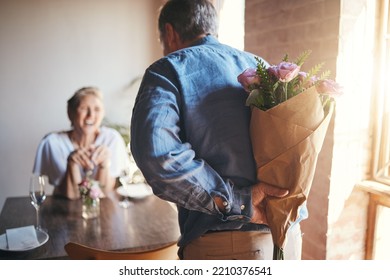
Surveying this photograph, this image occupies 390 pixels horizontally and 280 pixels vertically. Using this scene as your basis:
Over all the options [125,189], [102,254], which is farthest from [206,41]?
[125,189]

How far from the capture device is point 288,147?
864 mm

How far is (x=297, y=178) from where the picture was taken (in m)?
0.88

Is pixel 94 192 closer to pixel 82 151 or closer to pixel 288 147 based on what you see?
pixel 82 151

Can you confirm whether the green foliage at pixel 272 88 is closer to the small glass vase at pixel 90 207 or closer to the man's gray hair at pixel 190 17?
the man's gray hair at pixel 190 17

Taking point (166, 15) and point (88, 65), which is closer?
point (166, 15)

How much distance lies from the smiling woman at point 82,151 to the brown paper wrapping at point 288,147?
108 centimetres

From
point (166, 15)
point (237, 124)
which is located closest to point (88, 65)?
point (166, 15)

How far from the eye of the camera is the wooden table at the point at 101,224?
4.07ft

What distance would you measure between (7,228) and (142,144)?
87cm

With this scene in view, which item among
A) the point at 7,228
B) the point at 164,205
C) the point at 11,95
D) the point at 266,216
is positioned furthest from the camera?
the point at 11,95

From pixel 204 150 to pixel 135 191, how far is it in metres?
0.87

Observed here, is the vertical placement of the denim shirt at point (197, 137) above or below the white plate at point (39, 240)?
above

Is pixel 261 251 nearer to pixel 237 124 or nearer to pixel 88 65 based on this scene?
pixel 237 124

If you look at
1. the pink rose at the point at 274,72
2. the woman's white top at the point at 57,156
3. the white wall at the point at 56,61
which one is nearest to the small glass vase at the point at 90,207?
the woman's white top at the point at 57,156
